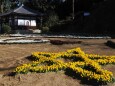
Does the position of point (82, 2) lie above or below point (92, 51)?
above

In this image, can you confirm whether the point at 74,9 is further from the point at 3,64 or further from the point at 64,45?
the point at 3,64

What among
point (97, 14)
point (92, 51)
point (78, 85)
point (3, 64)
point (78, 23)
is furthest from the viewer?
point (78, 23)

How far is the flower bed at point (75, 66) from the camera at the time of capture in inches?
308

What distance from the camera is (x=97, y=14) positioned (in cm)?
4662

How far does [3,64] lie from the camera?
9625mm

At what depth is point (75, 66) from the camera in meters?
8.52

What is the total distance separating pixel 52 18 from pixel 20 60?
151 ft

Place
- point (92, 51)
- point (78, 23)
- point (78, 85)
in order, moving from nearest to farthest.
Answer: point (78, 85)
point (92, 51)
point (78, 23)

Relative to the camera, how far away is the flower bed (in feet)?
25.6

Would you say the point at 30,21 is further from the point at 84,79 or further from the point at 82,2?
the point at 84,79

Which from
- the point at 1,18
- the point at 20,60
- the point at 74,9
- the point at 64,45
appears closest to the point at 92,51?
the point at 64,45

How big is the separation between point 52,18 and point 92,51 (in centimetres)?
4302

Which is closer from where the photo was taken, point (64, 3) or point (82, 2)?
point (82, 2)

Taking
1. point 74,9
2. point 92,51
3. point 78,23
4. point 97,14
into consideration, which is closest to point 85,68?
point 92,51
